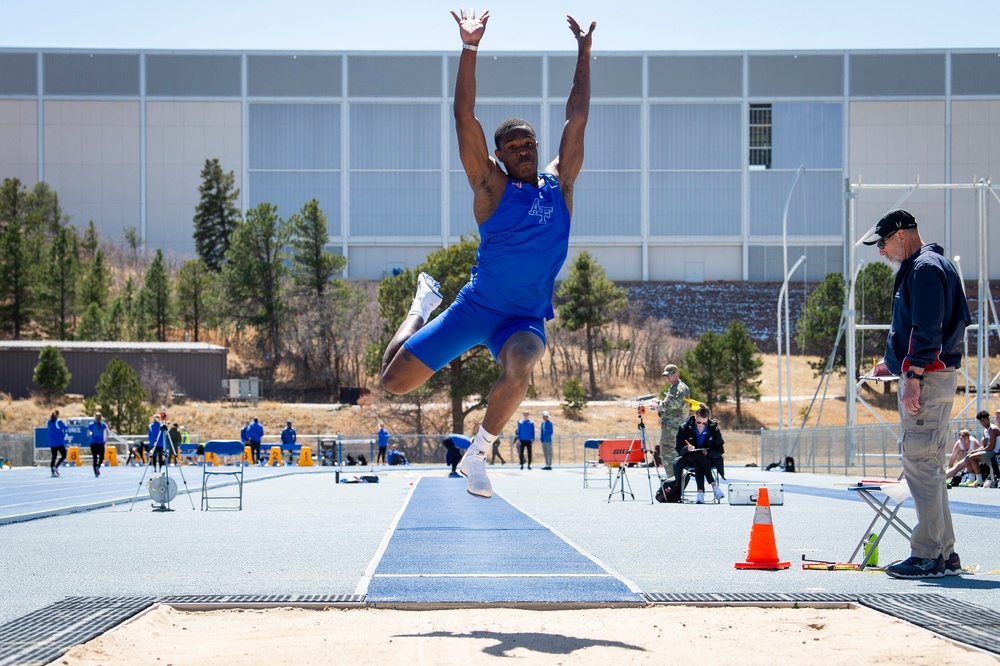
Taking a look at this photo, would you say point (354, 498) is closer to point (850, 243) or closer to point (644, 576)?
point (644, 576)

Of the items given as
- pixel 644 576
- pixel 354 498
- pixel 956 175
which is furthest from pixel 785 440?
pixel 956 175

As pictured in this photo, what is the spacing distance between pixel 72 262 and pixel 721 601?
6247 cm

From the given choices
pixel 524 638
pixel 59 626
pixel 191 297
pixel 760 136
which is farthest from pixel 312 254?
pixel 524 638

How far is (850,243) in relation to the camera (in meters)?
30.1

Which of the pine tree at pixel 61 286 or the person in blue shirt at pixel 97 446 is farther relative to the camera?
the pine tree at pixel 61 286

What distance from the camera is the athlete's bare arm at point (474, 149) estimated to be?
6668 mm

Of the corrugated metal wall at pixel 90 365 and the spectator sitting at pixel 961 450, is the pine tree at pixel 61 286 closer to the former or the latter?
the corrugated metal wall at pixel 90 365

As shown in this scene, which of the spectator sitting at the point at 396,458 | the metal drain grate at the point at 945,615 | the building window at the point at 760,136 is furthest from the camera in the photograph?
the building window at the point at 760,136

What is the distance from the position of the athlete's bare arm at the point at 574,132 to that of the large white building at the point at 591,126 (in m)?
66.2

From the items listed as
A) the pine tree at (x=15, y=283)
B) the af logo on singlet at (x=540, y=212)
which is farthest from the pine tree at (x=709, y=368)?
the af logo on singlet at (x=540, y=212)

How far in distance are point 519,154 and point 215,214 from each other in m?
71.9

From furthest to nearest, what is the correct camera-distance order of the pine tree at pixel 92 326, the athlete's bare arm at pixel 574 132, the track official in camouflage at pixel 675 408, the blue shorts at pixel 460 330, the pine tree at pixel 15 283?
the pine tree at pixel 15 283 < the pine tree at pixel 92 326 < the track official in camouflage at pixel 675 408 < the athlete's bare arm at pixel 574 132 < the blue shorts at pixel 460 330

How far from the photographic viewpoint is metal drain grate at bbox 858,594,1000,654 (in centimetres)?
527

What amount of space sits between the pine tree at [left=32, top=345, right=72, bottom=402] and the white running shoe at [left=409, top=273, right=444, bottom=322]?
49.9 m
